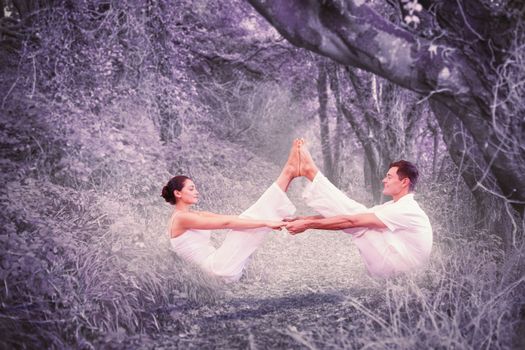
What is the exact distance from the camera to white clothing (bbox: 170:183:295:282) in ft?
16.4

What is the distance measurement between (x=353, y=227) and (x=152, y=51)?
4962mm

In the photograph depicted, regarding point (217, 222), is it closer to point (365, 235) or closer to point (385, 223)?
point (365, 235)

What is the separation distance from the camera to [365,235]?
4.81m

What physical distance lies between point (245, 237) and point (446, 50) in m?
2.55

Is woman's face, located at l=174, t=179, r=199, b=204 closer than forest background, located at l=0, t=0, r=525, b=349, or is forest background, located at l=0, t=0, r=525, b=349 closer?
forest background, located at l=0, t=0, r=525, b=349

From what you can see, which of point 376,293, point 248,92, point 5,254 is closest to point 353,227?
point 376,293

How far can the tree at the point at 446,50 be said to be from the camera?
11.5ft

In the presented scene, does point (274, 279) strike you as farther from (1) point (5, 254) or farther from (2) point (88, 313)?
(1) point (5, 254)

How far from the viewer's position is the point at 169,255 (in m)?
5.00

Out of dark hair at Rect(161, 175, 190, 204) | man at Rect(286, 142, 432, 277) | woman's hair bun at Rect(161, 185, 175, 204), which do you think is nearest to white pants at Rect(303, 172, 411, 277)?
man at Rect(286, 142, 432, 277)

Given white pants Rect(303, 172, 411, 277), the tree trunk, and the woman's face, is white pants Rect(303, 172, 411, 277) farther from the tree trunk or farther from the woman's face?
the woman's face

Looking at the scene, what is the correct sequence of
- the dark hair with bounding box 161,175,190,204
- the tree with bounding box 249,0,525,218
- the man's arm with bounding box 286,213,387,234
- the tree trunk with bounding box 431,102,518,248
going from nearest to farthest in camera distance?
the tree with bounding box 249,0,525,218 → the man's arm with bounding box 286,213,387,234 → the tree trunk with bounding box 431,102,518,248 → the dark hair with bounding box 161,175,190,204

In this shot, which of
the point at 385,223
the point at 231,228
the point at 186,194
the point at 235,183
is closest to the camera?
the point at 385,223

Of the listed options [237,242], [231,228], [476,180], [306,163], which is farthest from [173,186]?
[476,180]
